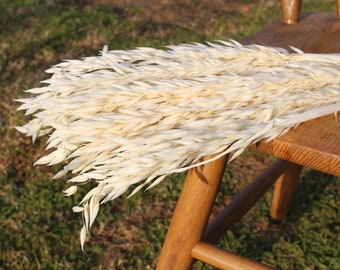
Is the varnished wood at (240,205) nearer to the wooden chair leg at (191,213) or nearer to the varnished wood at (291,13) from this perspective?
the wooden chair leg at (191,213)

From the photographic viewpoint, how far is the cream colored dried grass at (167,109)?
0.69 meters

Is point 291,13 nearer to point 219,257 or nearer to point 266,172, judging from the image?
point 266,172

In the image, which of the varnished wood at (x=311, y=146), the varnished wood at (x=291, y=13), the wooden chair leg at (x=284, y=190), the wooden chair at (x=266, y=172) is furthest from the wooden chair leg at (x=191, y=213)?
the wooden chair leg at (x=284, y=190)

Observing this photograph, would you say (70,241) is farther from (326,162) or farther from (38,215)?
(326,162)

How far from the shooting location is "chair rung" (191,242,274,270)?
890mm

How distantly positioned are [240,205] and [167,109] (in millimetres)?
541

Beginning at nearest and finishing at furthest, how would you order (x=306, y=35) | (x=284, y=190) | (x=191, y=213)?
1. (x=191, y=213)
2. (x=306, y=35)
3. (x=284, y=190)

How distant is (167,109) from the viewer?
2.42 feet

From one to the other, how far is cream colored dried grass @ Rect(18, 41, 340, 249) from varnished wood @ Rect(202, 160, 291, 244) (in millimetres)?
384

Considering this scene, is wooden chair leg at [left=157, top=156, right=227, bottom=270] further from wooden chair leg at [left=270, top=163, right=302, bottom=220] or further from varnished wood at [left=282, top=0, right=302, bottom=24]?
wooden chair leg at [left=270, top=163, right=302, bottom=220]

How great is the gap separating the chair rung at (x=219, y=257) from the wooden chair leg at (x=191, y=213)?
12 millimetres

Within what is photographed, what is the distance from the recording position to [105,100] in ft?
2.52

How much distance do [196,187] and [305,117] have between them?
218mm

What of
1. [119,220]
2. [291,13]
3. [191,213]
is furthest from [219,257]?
[119,220]
